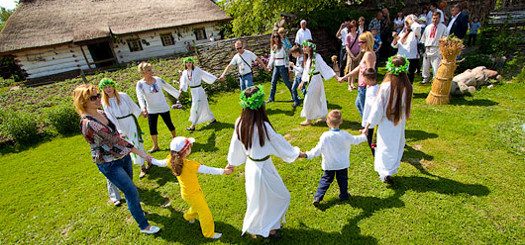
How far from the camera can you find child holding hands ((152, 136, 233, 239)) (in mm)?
3762

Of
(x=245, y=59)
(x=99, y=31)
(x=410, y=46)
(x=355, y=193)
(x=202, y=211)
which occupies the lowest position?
(x=355, y=193)

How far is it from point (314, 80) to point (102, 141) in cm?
460

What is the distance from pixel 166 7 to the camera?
22.6 m

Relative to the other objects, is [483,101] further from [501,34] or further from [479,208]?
[501,34]

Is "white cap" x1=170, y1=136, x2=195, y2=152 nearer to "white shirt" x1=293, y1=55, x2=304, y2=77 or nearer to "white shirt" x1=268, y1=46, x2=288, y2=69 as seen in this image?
"white shirt" x1=293, y1=55, x2=304, y2=77

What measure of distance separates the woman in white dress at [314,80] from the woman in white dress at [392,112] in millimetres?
2352

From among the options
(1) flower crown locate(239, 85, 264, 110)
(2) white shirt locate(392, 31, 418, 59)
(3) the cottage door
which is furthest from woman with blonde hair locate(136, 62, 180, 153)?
(3) the cottage door

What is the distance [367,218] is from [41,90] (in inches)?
750

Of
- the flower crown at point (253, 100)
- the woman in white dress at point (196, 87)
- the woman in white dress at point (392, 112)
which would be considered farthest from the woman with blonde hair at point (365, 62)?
the woman in white dress at point (196, 87)

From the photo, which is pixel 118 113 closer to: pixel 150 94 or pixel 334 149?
pixel 150 94

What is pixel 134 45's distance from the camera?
909 inches

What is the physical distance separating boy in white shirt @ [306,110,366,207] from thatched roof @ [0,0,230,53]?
2050cm

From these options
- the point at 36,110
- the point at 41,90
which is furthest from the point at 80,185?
the point at 41,90

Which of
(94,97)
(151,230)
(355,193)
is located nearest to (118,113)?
(94,97)
